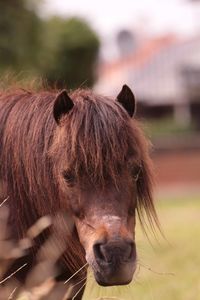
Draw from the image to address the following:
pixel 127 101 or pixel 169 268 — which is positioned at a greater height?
pixel 127 101

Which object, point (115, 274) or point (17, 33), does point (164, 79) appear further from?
point (115, 274)

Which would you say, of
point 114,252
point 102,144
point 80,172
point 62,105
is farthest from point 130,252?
point 62,105

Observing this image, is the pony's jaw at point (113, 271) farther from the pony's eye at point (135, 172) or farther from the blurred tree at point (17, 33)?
the blurred tree at point (17, 33)

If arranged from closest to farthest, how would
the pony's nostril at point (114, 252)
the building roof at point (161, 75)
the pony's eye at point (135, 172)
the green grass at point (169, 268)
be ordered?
the pony's nostril at point (114, 252) < the pony's eye at point (135, 172) < the green grass at point (169, 268) < the building roof at point (161, 75)

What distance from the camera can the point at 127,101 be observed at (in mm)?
5176

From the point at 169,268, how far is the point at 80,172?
6344 mm

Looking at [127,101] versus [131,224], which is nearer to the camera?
[131,224]

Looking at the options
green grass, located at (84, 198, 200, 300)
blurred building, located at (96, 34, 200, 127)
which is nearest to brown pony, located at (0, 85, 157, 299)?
green grass, located at (84, 198, 200, 300)

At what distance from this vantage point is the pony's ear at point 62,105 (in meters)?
4.88

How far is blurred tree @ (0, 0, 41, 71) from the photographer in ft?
68.3

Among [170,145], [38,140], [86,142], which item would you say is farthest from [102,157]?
[170,145]

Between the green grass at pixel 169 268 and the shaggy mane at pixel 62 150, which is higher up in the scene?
the shaggy mane at pixel 62 150

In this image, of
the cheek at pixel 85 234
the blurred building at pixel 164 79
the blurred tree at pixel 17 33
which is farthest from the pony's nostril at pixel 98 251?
the blurred building at pixel 164 79

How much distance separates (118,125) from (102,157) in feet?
0.91
